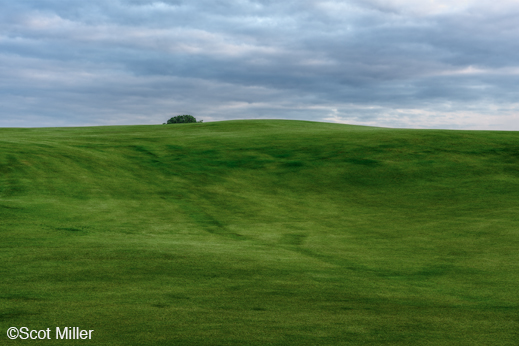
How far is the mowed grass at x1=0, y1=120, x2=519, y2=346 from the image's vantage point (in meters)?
7.09

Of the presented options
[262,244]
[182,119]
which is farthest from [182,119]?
[262,244]

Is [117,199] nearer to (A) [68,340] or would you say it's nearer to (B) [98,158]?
(B) [98,158]

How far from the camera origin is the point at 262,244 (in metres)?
13.4

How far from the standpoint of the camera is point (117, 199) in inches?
738

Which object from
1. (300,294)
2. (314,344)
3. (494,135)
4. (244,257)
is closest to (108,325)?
(314,344)

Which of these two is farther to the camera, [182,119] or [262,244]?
[182,119]

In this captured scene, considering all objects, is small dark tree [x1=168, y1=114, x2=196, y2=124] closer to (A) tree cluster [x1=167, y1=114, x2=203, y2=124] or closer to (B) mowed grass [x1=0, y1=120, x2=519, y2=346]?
(A) tree cluster [x1=167, y1=114, x2=203, y2=124]

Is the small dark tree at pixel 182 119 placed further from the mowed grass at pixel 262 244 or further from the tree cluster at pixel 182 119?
the mowed grass at pixel 262 244

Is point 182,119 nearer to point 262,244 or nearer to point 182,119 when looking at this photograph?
point 182,119

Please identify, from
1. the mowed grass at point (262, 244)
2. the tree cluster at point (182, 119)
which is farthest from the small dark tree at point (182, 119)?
the mowed grass at point (262, 244)

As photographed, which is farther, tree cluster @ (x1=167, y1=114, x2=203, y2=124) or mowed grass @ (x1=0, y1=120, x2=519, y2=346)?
tree cluster @ (x1=167, y1=114, x2=203, y2=124)

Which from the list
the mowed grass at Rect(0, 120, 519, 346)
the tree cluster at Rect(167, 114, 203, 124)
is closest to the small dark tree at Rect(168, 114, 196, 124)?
the tree cluster at Rect(167, 114, 203, 124)

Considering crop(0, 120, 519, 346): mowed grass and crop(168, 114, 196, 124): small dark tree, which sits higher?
crop(168, 114, 196, 124): small dark tree

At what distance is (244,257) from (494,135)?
99.9 ft
